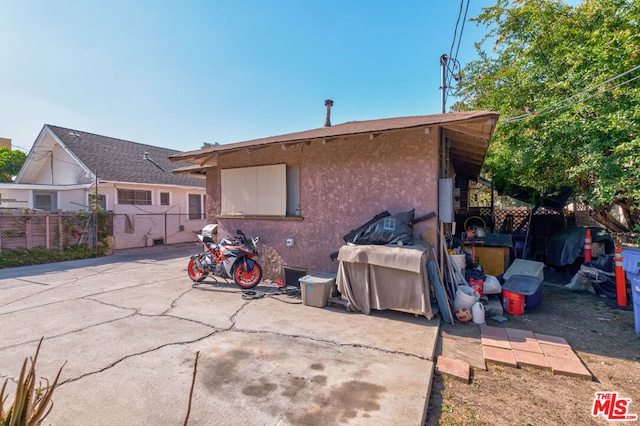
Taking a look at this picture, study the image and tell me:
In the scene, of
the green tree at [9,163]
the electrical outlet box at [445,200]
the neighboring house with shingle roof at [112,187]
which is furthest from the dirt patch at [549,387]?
the green tree at [9,163]

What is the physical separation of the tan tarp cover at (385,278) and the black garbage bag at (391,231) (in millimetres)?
186

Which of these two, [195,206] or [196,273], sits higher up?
[195,206]

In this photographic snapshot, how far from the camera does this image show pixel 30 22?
6008 millimetres

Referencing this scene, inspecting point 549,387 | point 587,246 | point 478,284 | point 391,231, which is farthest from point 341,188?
point 587,246

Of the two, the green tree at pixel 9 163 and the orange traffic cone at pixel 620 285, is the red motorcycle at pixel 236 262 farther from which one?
the green tree at pixel 9 163

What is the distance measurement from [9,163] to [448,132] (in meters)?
30.4

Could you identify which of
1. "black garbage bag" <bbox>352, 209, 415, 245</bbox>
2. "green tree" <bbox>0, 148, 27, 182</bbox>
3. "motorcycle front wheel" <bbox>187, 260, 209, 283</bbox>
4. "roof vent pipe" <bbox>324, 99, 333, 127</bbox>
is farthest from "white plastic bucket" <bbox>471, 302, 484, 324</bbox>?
"green tree" <bbox>0, 148, 27, 182</bbox>

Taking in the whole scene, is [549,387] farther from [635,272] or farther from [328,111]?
[328,111]

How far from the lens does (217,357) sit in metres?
3.18

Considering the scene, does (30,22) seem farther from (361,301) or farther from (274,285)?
(361,301)

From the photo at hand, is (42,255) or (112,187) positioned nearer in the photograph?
(42,255)

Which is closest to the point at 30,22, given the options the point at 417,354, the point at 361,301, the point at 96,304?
the point at 96,304

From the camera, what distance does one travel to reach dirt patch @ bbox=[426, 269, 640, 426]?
237 centimetres

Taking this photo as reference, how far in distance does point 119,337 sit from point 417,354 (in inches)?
144
